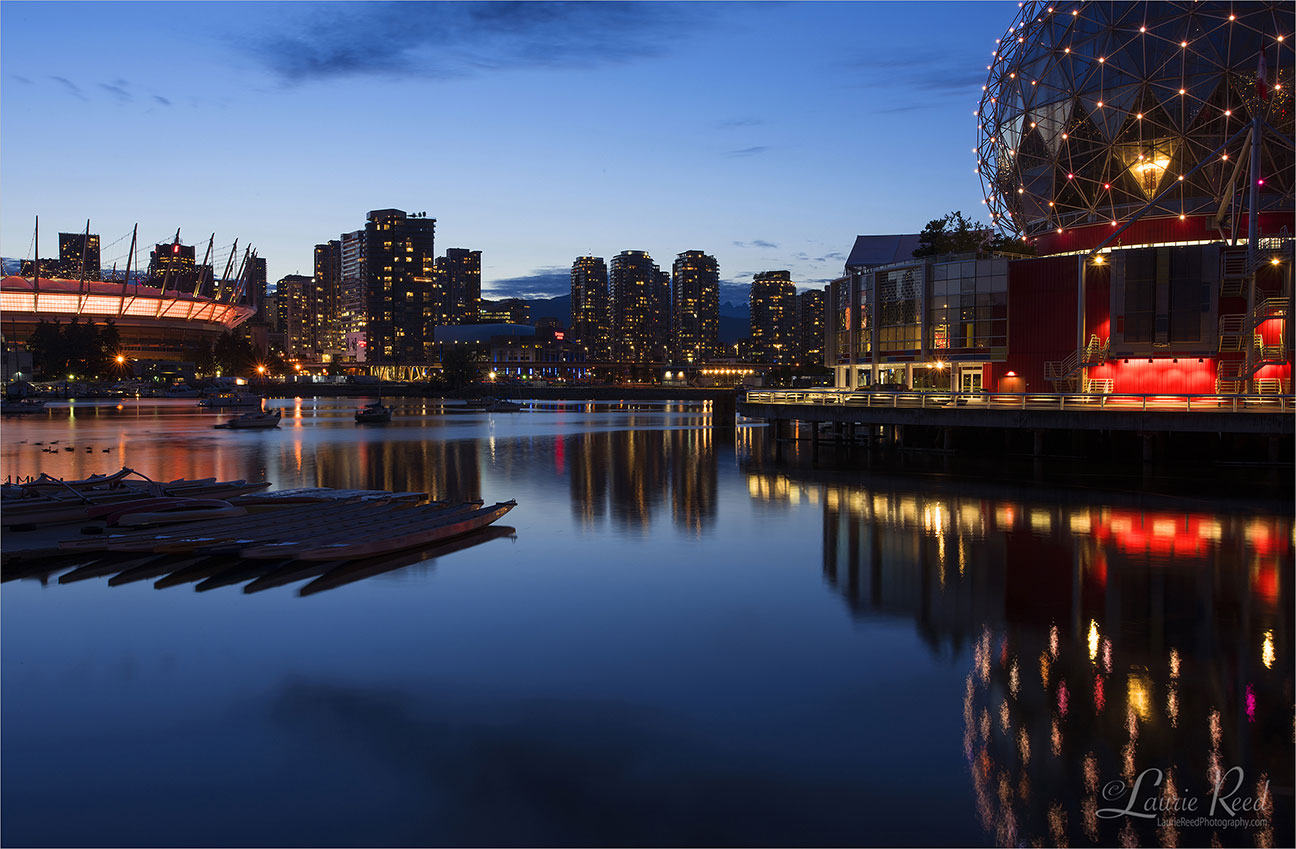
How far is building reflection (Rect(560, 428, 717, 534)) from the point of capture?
94.4ft

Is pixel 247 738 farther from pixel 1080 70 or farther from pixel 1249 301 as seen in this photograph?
pixel 1080 70

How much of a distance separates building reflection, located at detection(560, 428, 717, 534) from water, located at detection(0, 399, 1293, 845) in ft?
13.9

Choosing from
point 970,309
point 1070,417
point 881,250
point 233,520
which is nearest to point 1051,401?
point 1070,417

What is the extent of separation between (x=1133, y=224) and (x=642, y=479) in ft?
96.8

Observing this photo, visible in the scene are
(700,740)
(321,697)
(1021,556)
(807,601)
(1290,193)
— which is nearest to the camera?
(700,740)

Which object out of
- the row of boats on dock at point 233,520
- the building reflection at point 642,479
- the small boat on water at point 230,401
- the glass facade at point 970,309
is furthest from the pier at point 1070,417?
the small boat on water at point 230,401

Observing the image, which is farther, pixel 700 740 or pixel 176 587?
pixel 176 587

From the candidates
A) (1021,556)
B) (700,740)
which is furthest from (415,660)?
(1021,556)

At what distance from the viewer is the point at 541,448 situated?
5553cm

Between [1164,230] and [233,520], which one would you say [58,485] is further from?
[1164,230]

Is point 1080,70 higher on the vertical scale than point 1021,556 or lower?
higher

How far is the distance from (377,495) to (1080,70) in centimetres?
4137

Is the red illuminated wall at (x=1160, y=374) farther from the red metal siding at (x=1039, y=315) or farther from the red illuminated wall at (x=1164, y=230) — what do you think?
the red illuminated wall at (x=1164, y=230)

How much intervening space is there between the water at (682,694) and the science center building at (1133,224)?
2233cm
